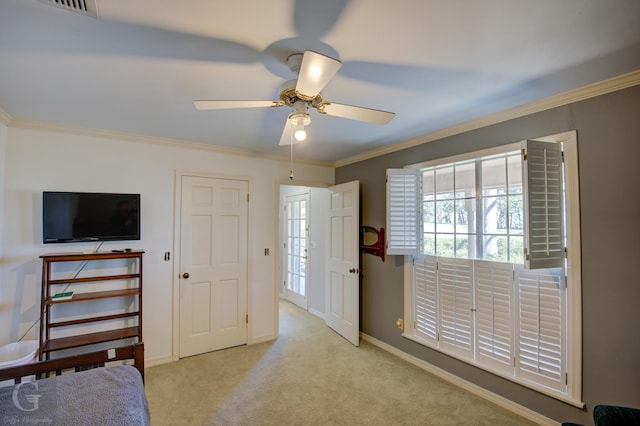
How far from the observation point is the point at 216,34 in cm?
140

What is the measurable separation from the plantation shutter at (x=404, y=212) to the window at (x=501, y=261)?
1cm

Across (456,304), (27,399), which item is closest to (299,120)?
(27,399)

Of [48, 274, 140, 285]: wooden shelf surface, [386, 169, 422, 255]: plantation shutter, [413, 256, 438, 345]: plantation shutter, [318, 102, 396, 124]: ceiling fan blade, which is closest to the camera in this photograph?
[318, 102, 396, 124]: ceiling fan blade

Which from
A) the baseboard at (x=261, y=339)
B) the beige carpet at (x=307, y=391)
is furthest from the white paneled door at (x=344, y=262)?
the baseboard at (x=261, y=339)

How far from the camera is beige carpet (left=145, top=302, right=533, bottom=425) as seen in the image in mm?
2244

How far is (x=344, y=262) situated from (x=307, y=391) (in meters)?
1.62

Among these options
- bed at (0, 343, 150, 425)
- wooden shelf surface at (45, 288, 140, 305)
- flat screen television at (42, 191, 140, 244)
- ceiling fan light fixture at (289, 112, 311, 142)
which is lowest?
bed at (0, 343, 150, 425)

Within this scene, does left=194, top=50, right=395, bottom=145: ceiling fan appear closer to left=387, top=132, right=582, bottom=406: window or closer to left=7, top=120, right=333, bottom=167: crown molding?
left=387, top=132, right=582, bottom=406: window

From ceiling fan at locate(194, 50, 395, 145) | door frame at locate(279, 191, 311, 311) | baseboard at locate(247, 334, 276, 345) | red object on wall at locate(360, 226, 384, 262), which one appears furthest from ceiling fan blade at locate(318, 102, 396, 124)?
door frame at locate(279, 191, 311, 311)

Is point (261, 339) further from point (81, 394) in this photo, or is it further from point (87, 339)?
point (81, 394)

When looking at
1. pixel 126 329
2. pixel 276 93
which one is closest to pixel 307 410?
pixel 126 329

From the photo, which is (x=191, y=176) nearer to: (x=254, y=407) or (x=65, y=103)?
(x=65, y=103)

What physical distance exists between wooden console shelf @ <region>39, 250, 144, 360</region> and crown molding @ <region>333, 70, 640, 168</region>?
122 inches

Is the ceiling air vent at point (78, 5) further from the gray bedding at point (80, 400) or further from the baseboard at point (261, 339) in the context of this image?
the baseboard at point (261, 339)
